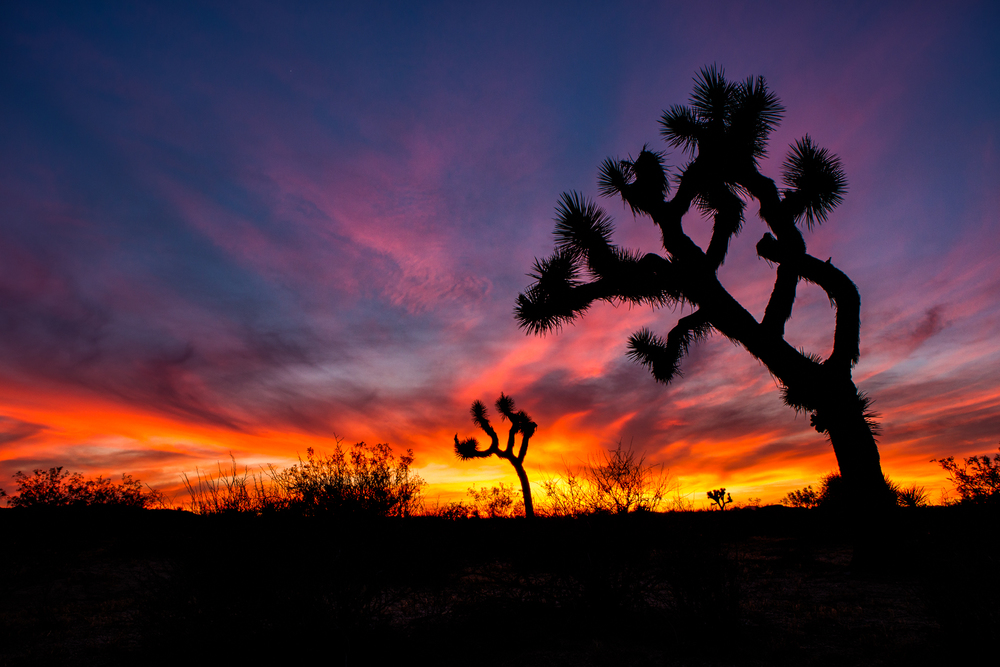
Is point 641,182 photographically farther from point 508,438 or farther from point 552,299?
point 508,438

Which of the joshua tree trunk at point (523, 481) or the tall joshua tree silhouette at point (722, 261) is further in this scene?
the joshua tree trunk at point (523, 481)

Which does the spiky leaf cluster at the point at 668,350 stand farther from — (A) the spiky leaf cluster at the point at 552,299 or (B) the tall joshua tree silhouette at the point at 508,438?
(B) the tall joshua tree silhouette at the point at 508,438

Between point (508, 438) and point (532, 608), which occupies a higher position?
point (508, 438)

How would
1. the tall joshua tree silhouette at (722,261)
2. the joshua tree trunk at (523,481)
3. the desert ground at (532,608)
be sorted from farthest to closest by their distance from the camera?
the joshua tree trunk at (523,481)
the tall joshua tree silhouette at (722,261)
the desert ground at (532,608)

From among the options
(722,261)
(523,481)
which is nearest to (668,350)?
(722,261)

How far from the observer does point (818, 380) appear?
7.70 meters

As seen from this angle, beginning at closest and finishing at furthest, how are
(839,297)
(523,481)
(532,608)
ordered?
(532,608) < (839,297) < (523,481)

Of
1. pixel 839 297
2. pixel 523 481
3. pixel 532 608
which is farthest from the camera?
pixel 523 481

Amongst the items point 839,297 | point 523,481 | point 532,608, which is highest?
point 839,297

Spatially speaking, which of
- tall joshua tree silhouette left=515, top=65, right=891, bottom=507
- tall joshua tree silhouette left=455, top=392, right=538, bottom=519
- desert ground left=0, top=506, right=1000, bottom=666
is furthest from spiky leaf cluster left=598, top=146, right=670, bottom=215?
tall joshua tree silhouette left=455, top=392, right=538, bottom=519

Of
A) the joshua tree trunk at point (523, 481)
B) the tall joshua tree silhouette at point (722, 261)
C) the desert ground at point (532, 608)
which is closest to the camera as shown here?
the desert ground at point (532, 608)

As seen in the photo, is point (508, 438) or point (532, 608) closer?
point (532, 608)

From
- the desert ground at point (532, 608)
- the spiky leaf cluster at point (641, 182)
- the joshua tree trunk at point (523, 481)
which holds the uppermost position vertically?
the spiky leaf cluster at point (641, 182)

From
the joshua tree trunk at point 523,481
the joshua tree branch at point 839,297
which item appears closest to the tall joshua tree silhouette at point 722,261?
the joshua tree branch at point 839,297
